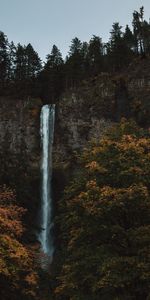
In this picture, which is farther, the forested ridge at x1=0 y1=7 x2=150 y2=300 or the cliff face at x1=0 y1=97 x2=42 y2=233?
the cliff face at x1=0 y1=97 x2=42 y2=233

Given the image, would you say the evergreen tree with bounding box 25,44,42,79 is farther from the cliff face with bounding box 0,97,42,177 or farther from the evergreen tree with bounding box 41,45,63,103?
the cliff face with bounding box 0,97,42,177

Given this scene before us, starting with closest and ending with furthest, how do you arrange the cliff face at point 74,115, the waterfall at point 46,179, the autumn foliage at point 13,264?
the autumn foliage at point 13,264
the waterfall at point 46,179
the cliff face at point 74,115

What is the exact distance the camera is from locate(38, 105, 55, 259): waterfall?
51969mm

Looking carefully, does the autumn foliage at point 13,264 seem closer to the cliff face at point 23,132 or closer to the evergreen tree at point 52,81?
the cliff face at point 23,132

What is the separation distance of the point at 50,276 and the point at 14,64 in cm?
5108

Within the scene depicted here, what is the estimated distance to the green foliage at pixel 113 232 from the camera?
85.3ft

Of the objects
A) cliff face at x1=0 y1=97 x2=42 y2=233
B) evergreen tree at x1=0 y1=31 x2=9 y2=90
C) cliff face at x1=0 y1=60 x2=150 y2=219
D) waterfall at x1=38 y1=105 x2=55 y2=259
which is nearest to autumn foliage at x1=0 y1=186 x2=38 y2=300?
waterfall at x1=38 y1=105 x2=55 y2=259

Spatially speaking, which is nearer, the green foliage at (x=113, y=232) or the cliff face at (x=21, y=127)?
the green foliage at (x=113, y=232)

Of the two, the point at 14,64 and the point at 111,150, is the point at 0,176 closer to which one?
the point at 111,150

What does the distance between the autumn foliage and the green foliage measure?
2591mm

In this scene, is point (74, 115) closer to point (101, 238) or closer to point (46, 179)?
point (46, 179)

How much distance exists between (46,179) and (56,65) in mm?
25173

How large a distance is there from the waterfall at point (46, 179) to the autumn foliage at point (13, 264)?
604 inches

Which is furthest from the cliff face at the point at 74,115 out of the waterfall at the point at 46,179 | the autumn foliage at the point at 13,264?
the autumn foliage at the point at 13,264
